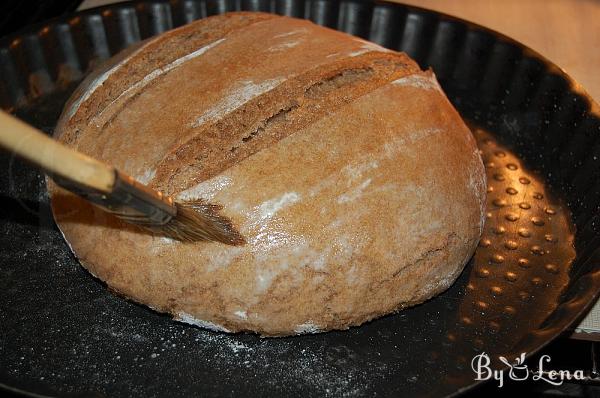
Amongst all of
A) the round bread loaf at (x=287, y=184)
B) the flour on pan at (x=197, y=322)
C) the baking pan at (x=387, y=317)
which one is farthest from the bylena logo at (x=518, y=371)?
the flour on pan at (x=197, y=322)

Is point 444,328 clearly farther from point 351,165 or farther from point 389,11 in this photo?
point 389,11

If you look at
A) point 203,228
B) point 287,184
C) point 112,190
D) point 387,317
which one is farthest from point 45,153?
point 387,317

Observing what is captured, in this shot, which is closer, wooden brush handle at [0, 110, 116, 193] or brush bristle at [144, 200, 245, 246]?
wooden brush handle at [0, 110, 116, 193]

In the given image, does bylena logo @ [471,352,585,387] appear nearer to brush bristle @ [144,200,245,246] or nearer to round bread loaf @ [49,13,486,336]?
round bread loaf @ [49,13,486,336]

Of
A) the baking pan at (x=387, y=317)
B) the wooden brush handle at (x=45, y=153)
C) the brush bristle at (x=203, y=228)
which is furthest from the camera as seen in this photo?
the baking pan at (x=387, y=317)

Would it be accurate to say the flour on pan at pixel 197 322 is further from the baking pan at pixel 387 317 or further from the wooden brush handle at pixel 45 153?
the wooden brush handle at pixel 45 153

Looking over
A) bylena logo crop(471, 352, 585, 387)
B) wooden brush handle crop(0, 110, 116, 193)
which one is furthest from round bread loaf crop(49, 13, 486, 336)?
wooden brush handle crop(0, 110, 116, 193)

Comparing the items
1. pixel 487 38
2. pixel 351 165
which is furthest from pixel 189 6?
pixel 351 165
